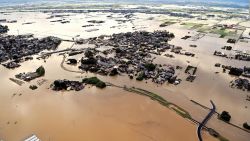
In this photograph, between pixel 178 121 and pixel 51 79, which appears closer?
pixel 178 121

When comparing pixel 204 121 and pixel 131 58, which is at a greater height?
pixel 131 58

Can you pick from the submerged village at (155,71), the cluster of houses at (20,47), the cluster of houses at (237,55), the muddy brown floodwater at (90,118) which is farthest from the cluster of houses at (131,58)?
the cluster of houses at (237,55)

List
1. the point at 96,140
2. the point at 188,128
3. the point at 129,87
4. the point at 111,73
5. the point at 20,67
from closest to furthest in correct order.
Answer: the point at 96,140
the point at 188,128
the point at 129,87
the point at 111,73
the point at 20,67

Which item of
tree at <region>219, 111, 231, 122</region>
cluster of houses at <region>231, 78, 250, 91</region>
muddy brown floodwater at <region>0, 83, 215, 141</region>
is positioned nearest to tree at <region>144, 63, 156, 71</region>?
muddy brown floodwater at <region>0, 83, 215, 141</region>

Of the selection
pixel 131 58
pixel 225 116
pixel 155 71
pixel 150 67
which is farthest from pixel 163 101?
pixel 131 58

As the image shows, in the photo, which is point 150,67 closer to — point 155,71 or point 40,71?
point 155,71

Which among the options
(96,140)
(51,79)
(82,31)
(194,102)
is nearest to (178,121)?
(194,102)

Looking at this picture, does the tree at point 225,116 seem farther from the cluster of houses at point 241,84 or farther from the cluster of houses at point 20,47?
the cluster of houses at point 20,47

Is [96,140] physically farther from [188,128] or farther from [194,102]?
[194,102]
